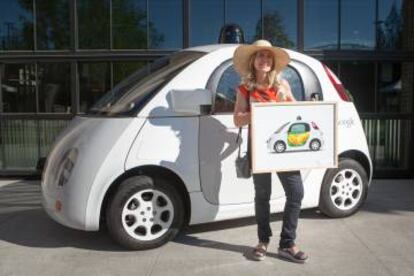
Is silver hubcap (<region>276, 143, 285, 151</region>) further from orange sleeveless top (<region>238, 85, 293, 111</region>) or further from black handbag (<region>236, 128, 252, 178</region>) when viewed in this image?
orange sleeveless top (<region>238, 85, 293, 111</region>)

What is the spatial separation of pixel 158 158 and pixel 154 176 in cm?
18

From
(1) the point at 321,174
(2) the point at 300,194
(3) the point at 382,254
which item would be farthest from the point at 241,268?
(1) the point at 321,174

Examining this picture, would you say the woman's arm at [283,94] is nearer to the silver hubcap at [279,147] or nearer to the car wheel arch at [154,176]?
the silver hubcap at [279,147]

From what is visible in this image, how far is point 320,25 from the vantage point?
27.8ft

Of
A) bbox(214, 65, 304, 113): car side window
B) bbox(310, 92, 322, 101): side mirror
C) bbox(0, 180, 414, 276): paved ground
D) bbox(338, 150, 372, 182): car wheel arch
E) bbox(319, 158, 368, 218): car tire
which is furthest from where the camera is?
bbox(338, 150, 372, 182): car wheel arch

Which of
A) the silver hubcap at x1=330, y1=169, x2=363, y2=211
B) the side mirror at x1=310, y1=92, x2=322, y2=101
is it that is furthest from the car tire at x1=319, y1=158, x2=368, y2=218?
the side mirror at x1=310, y1=92, x2=322, y2=101

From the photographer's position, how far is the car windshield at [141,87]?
4.85 meters

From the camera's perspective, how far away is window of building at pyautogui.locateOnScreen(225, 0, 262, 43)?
27.9ft

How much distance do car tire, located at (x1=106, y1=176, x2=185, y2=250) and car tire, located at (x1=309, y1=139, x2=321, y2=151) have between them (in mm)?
1263

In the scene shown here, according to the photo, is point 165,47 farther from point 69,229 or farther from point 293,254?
point 293,254

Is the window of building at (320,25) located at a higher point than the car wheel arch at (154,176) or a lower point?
higher

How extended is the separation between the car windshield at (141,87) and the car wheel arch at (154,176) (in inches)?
20.4

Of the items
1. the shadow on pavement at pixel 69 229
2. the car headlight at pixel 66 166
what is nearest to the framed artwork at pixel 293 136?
the shadow on pavement at pixel 69 229

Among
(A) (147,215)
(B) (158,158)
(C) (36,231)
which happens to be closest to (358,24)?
(B) (158,158)
